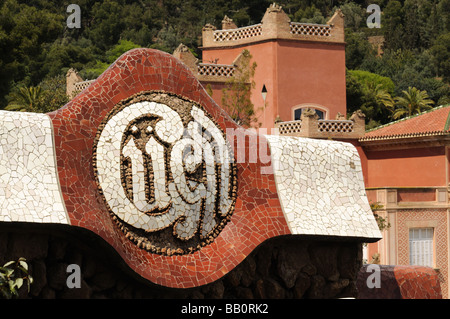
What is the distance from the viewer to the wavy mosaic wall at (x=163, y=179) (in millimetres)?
11289

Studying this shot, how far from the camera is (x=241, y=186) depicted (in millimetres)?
13078

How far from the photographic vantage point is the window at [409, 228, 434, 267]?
2520 cm

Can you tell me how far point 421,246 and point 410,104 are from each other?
25312 millimetres

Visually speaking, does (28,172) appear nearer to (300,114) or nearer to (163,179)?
(163,179)

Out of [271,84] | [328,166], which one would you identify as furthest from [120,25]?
[328,166]

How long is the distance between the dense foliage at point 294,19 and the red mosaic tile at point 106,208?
24.4 m

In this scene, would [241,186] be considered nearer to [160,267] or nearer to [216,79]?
[160,267]

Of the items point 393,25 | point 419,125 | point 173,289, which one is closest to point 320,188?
point 173,289

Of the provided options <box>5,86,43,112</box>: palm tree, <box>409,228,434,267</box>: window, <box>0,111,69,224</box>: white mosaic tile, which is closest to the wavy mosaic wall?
<box>0,111,69,224</box>: white mosaic tile

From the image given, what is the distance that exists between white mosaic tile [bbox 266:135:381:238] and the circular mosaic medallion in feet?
2.84

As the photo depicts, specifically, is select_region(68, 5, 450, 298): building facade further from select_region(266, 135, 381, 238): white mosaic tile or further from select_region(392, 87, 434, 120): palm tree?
select_region(392, 87, 434, 120): palm tree

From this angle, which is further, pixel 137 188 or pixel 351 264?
pixel 351 264

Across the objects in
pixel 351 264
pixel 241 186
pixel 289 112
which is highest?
pixel 289 112

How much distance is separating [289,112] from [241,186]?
45.9 ft
